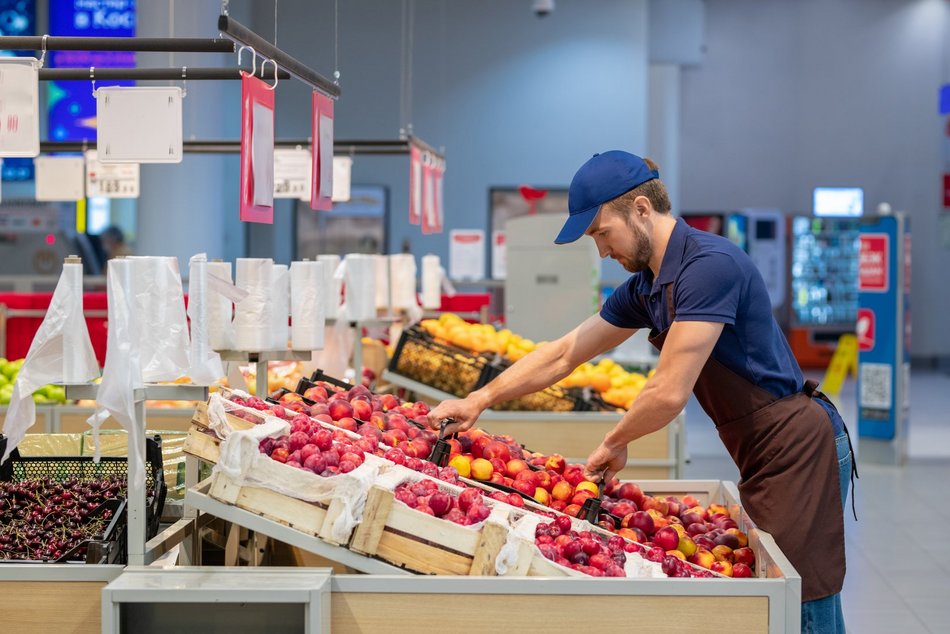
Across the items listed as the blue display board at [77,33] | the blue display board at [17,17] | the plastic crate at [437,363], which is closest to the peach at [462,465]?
the plastic crate at [437,363]

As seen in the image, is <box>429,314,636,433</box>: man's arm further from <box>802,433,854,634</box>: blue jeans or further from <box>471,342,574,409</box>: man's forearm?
<box>802,433,854,634</box>: blue jeans

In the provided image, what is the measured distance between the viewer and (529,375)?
360 cm

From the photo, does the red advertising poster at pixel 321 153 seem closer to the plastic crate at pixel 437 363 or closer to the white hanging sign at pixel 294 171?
the plastic crate at pixel 437 363

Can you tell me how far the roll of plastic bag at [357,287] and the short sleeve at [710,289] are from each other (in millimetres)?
3327

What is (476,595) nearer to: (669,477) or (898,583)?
(669,477)

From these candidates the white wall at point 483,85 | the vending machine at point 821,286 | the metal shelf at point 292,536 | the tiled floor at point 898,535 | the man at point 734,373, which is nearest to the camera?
the metal shelf at point 292,536

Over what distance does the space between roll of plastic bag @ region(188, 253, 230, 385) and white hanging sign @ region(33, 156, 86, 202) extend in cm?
625

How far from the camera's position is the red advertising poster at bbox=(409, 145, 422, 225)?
7910mm

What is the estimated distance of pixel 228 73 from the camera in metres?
5.04

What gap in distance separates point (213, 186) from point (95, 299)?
3.24m

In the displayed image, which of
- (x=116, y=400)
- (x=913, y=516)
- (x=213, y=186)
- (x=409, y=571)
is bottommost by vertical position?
(x=913, y=516)

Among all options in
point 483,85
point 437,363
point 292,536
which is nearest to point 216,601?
point 292,536

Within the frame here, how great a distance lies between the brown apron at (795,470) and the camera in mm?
2971

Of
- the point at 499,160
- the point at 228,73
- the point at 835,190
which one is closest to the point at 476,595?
the point at 228,73
